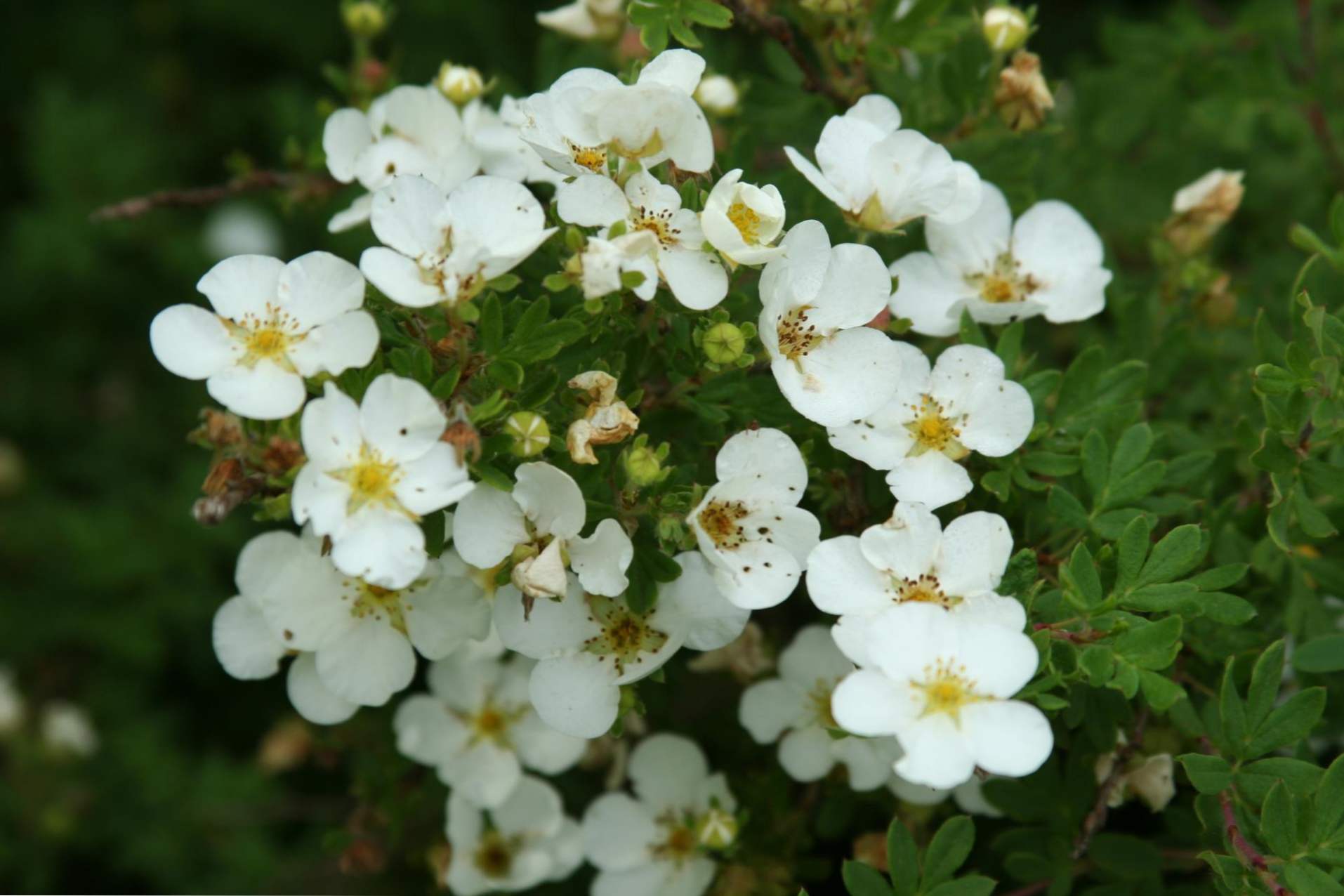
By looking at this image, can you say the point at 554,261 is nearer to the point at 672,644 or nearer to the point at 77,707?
the point at 672,644

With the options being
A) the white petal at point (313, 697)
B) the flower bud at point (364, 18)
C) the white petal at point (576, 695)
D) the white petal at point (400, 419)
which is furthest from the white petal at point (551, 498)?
the flower bud at point (364, 18)

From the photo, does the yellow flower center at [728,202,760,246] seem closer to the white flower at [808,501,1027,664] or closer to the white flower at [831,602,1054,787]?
the white flower at [808,501,1027,664]

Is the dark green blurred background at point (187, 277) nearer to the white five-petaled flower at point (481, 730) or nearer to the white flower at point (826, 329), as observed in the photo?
the white five-petaled flower at point (481, 730)

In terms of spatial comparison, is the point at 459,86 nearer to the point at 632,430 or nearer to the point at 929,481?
the point at 632,430

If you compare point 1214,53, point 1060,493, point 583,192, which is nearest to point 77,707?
point 583,192

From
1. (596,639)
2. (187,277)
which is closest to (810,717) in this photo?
(596,639)
